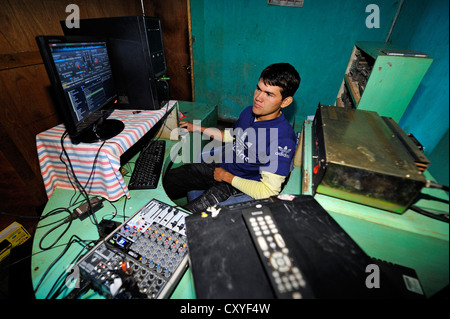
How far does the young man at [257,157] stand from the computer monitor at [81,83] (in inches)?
28.5

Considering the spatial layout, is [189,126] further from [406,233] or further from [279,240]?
[406,233]

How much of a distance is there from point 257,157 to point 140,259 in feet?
3.28

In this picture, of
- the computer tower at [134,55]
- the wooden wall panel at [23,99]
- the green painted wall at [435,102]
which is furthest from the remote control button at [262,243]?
the wooden wall panel at [23,99]

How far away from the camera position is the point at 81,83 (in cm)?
101

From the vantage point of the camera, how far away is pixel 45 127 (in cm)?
147

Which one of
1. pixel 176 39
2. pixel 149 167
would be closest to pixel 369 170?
pixel 149 167

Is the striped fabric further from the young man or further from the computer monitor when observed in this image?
the young man

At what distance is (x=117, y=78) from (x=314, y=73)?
259 cm

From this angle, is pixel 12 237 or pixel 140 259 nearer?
A: pixel 140 259

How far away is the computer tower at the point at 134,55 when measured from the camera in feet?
4.26

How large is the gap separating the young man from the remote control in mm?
616

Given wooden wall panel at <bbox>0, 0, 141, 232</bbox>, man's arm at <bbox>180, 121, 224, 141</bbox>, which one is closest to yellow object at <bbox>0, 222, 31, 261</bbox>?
wooden wall panel at <bbox>0, 0, 141, 232</bbox>

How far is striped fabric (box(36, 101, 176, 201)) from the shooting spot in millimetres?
1076
